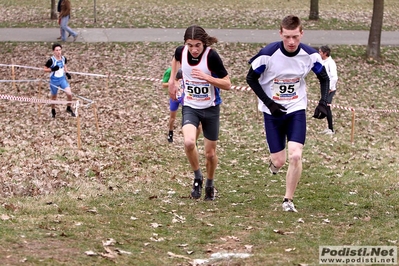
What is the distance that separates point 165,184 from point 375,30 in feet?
47.1

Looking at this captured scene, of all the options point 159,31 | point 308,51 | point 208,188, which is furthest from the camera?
point 159,31

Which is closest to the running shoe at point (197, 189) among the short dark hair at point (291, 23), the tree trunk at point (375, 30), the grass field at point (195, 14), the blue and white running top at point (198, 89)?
the blue and white running top at point (198, 89)

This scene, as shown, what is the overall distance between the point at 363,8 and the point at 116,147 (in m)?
22.2

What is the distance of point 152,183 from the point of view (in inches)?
403

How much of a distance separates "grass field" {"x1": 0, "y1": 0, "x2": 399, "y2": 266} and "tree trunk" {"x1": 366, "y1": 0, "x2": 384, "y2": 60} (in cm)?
159

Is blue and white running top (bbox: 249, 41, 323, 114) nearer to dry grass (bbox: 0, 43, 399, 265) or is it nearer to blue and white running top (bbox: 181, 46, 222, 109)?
blue and white running top (bbox: 181, 46, 222, 109)

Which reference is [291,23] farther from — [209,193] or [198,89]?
[209,193]

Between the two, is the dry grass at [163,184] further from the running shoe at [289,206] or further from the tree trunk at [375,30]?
the tree trunk at [375,30]

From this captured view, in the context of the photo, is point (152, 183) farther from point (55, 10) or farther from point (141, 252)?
point (55, 10)

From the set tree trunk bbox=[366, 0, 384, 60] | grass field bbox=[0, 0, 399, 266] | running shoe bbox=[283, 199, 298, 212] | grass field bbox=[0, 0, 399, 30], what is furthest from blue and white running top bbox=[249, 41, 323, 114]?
grass field bbox=[0, 0, 399, 30]

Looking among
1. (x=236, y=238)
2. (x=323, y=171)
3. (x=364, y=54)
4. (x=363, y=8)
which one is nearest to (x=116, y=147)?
(x=323, y=171)

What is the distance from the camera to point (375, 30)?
22547 millimetres

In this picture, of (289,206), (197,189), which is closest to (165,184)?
(197,189)

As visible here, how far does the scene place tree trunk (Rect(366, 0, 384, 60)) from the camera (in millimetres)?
22516
